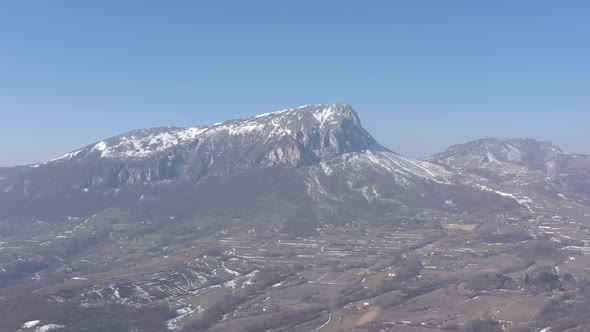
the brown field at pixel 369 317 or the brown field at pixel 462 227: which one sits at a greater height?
the brown field at pixel 462 227

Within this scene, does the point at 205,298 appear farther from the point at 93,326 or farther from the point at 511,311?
the point at 511,311

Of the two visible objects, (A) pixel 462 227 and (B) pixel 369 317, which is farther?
(A) pixel 462 227

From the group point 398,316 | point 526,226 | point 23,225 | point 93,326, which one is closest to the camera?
point 93,326

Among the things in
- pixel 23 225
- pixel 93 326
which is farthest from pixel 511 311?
pixel 23 225

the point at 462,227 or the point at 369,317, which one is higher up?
the point at 462,227

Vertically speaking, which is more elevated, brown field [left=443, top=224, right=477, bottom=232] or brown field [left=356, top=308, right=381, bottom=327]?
brown field [left=443, top=224, right=477, bottom=232]

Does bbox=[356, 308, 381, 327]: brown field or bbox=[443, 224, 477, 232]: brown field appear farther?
bbox=[443, 224, 477, 232]: brown field

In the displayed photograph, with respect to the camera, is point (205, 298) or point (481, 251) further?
point (481, 251)

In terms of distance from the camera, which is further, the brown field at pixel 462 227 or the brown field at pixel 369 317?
the brown field at pixel 462 227

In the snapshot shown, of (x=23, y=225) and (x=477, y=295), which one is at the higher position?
(x=23, y=225)

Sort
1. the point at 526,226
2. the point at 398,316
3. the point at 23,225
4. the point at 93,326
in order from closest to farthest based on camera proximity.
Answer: the point at 93,326, the point at 398,316, the point at 526,226, the point at 23,225
